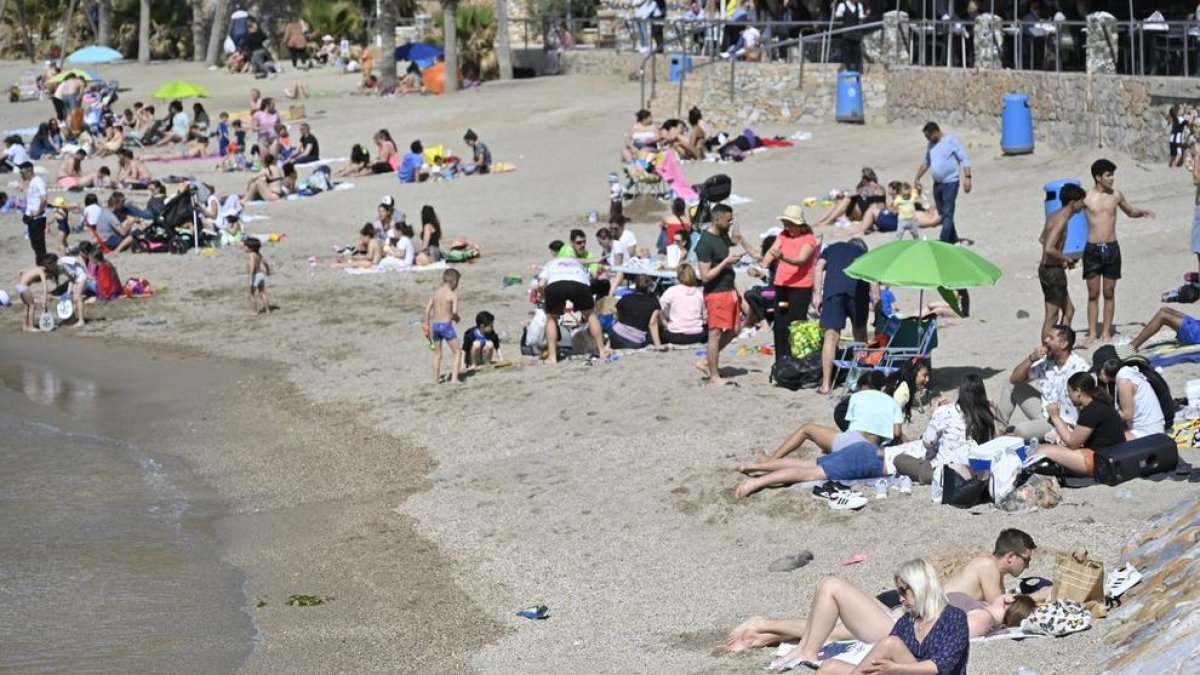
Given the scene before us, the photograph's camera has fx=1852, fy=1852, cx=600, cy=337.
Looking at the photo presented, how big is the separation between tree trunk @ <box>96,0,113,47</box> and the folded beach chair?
33.1 meters

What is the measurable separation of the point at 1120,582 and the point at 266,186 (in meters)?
19.3

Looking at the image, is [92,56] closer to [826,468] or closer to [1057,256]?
[1057,256]

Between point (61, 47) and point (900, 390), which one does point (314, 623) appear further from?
point (61, 47)

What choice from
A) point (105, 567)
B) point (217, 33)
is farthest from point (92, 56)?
point (105, 567)

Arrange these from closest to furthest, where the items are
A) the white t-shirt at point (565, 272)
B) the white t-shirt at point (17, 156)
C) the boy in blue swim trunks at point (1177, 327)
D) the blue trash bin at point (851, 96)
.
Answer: the boy in blue swim trunks at point (1177, 327) < the white t-shirt at point (565, 272) < the blue trash bin at point (851, 96) < the white t-shirt at point (17, 156)

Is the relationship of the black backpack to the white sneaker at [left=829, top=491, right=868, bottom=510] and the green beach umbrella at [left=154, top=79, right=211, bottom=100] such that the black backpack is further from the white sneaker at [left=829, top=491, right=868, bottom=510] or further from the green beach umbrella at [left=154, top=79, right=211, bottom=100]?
the green beach umbrella at [left=154, top=79, right=211, bottom=100]

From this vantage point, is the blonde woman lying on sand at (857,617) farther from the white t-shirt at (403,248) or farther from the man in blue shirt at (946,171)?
the white t-shirt at (403,248)

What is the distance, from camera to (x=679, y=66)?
30719 mm

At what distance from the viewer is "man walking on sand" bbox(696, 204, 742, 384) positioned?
1379 cm

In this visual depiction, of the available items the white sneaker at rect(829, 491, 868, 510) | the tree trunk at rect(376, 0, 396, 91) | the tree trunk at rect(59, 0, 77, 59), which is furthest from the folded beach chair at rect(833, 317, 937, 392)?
the tree trunk at rect(59, 0, 77, 59)

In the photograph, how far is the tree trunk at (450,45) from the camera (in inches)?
1337

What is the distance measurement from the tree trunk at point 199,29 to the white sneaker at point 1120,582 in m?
35.4

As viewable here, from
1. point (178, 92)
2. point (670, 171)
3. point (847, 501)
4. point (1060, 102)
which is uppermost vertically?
point (178, 92)

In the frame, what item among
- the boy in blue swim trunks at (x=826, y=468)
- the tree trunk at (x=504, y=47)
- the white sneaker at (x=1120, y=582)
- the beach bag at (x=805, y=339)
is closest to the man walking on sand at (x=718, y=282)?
the beach bag at (x=805, y=339)
